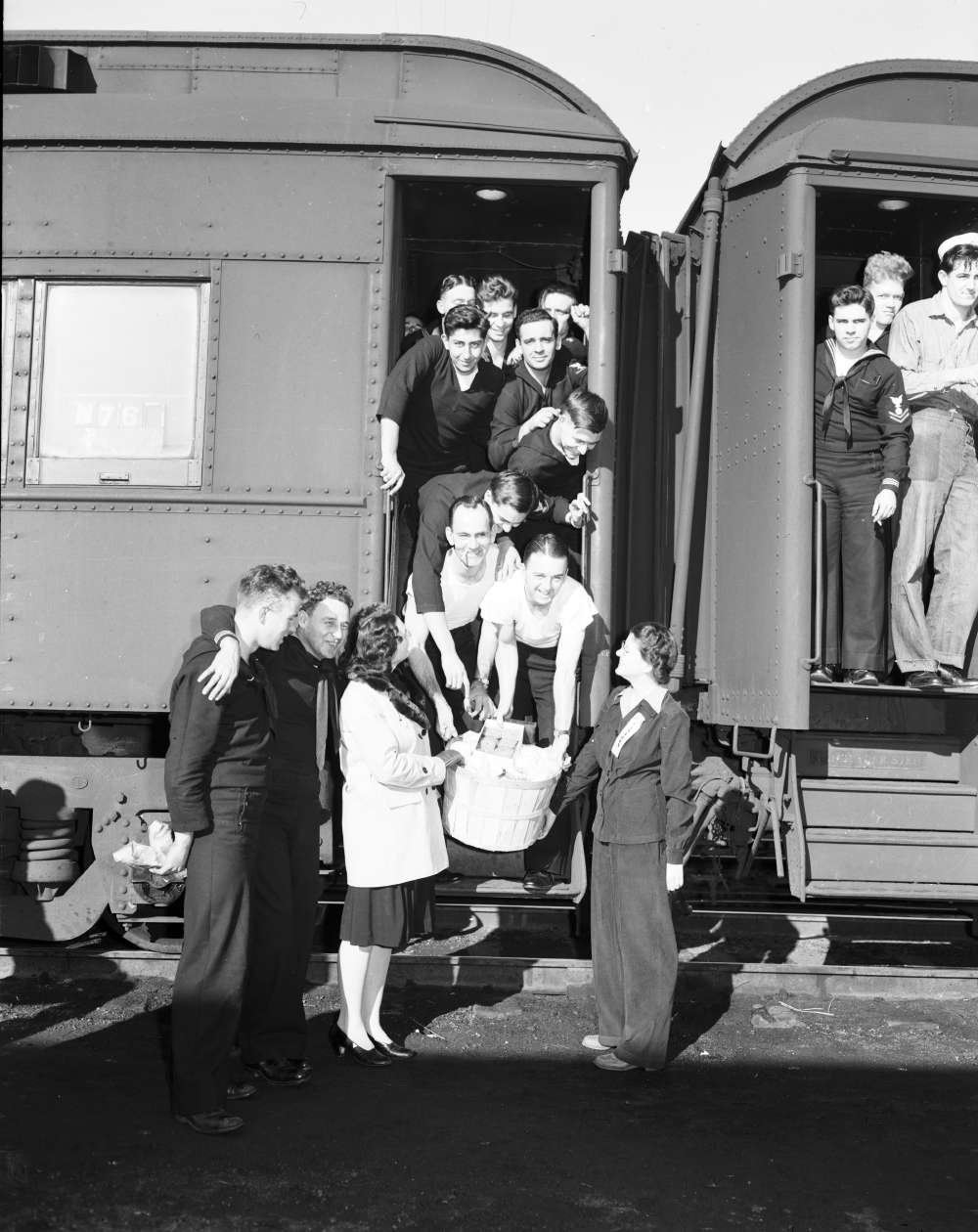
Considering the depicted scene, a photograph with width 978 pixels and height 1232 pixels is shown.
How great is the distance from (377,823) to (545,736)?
3.93 feet

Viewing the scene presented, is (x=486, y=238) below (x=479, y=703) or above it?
above

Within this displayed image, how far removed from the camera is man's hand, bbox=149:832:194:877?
3859 millimetres

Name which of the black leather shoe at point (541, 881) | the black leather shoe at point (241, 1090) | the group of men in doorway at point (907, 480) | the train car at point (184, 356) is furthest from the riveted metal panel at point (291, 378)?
the black leather shoe at point (241, 1090)

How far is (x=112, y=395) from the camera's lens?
5340 mm

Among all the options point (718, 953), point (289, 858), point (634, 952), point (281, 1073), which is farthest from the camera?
point (718, 953)

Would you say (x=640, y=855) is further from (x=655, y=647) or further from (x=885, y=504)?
(x=885, y=504)

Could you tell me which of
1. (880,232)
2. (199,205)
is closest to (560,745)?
(199,205)

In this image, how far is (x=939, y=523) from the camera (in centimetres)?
577

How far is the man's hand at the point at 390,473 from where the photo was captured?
17.1 ft

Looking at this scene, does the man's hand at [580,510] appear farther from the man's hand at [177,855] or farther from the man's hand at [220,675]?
the man's hand at [177,855]

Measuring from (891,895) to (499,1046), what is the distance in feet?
6.01

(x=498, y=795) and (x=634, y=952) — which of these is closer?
(x=634, y=952)

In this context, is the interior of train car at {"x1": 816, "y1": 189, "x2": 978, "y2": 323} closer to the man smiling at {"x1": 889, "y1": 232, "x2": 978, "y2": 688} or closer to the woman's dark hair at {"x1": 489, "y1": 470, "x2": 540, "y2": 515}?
the man smiling at {"x1": 889, "y1": 232, "x2": 978, "y2": 688}

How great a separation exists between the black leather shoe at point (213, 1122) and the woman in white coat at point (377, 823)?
79 centimetres
